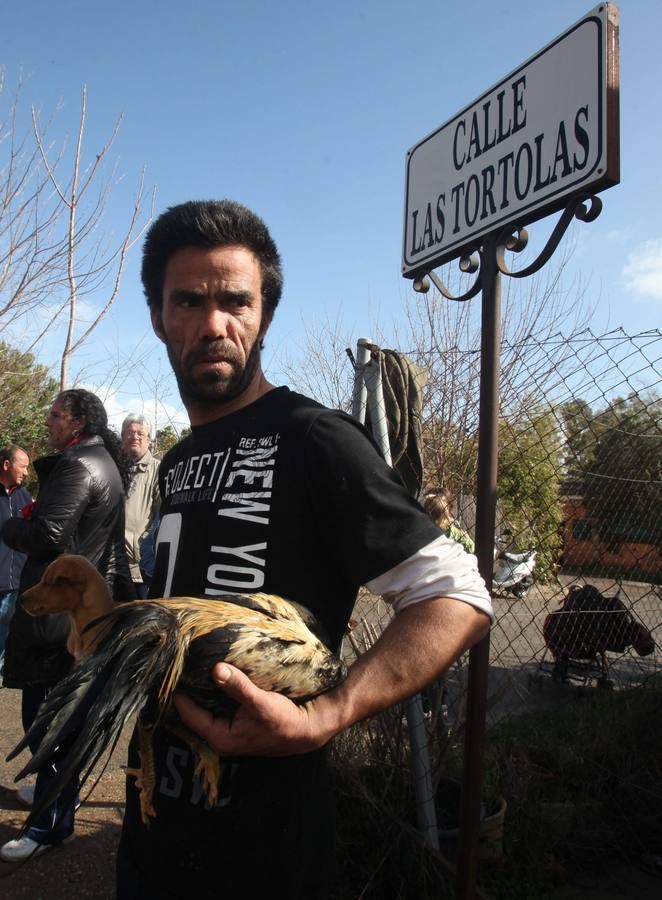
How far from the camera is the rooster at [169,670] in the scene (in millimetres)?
1057

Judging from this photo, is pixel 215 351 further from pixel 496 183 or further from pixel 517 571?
pixel 517 571

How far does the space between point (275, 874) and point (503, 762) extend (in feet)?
8.57

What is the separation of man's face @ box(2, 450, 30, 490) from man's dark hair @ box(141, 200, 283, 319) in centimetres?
432

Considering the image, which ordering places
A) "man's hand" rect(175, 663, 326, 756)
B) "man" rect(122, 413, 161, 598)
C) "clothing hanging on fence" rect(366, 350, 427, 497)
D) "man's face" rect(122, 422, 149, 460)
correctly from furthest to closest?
"man's face" rect(122, 422, 149, 460)
"man" rect(122, 413, 161, 598)
"clothing hanging on fence" rect(366, 350, 427, 497)
"man's hand" rect(175, 663, 326, 756)

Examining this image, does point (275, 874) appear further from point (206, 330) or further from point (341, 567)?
point (206, 330)

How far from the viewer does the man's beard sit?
4.83 ft

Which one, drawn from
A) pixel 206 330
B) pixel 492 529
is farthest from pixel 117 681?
pixel 492 529

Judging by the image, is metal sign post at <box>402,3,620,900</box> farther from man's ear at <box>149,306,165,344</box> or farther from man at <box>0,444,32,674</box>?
man at <box>0,444,32,674</box>

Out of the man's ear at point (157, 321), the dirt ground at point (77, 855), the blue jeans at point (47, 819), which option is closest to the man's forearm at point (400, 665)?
the man's ear at point (157, 321)

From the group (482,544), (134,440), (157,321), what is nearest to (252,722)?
(157,321)

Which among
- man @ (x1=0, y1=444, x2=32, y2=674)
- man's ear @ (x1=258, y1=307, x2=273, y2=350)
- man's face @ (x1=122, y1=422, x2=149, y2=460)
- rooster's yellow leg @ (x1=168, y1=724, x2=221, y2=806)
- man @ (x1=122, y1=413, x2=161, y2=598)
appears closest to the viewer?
rooster's yellow leg @ (x1=168, y1=724, x2=221, y2=806)

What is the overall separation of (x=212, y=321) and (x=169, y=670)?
0.78m

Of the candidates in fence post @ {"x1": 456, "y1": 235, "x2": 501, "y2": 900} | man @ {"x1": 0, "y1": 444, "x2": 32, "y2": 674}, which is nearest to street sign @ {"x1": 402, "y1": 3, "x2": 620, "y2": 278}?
fence post @ {"x1": 456, "y1": 235, "x2": 501, "y2": 900}

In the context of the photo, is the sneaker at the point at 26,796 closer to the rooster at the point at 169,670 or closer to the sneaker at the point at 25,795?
the sneaker at the point at 25,795
